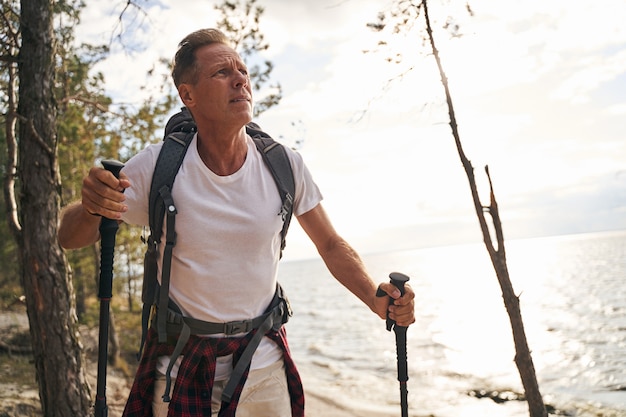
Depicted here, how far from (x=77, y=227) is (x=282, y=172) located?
924 millimetres

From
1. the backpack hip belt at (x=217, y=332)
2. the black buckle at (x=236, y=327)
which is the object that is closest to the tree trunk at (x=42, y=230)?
the backpack hip belt at (x=217, y=332)

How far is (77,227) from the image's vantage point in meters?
2.44

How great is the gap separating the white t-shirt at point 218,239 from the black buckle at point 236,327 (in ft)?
0.07

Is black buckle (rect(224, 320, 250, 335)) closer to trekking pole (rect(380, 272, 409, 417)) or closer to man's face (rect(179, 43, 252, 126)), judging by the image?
trekking pole (rect(380, 272, 409, 417))

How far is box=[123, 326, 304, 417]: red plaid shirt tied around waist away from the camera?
251 cm

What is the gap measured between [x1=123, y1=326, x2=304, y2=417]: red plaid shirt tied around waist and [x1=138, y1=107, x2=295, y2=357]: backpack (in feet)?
0.36

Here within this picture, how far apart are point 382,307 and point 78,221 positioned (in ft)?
4.41

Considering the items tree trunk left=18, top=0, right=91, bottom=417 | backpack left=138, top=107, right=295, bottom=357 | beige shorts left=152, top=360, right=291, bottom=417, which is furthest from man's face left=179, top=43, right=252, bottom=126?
tree trunk left=18, top=0, right=91, bottom=417

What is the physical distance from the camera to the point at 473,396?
18078mm

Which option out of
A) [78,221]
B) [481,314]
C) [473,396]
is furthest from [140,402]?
[481,314]

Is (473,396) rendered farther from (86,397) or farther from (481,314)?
A: (481,314)

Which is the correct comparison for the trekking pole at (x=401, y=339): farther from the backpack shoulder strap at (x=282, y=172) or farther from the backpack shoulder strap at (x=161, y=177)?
the backpack shoulder strap at (x=161, y=177)

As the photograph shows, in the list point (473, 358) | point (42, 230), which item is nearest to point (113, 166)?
point (42, 230)

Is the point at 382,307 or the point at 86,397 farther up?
the point at 382,307
